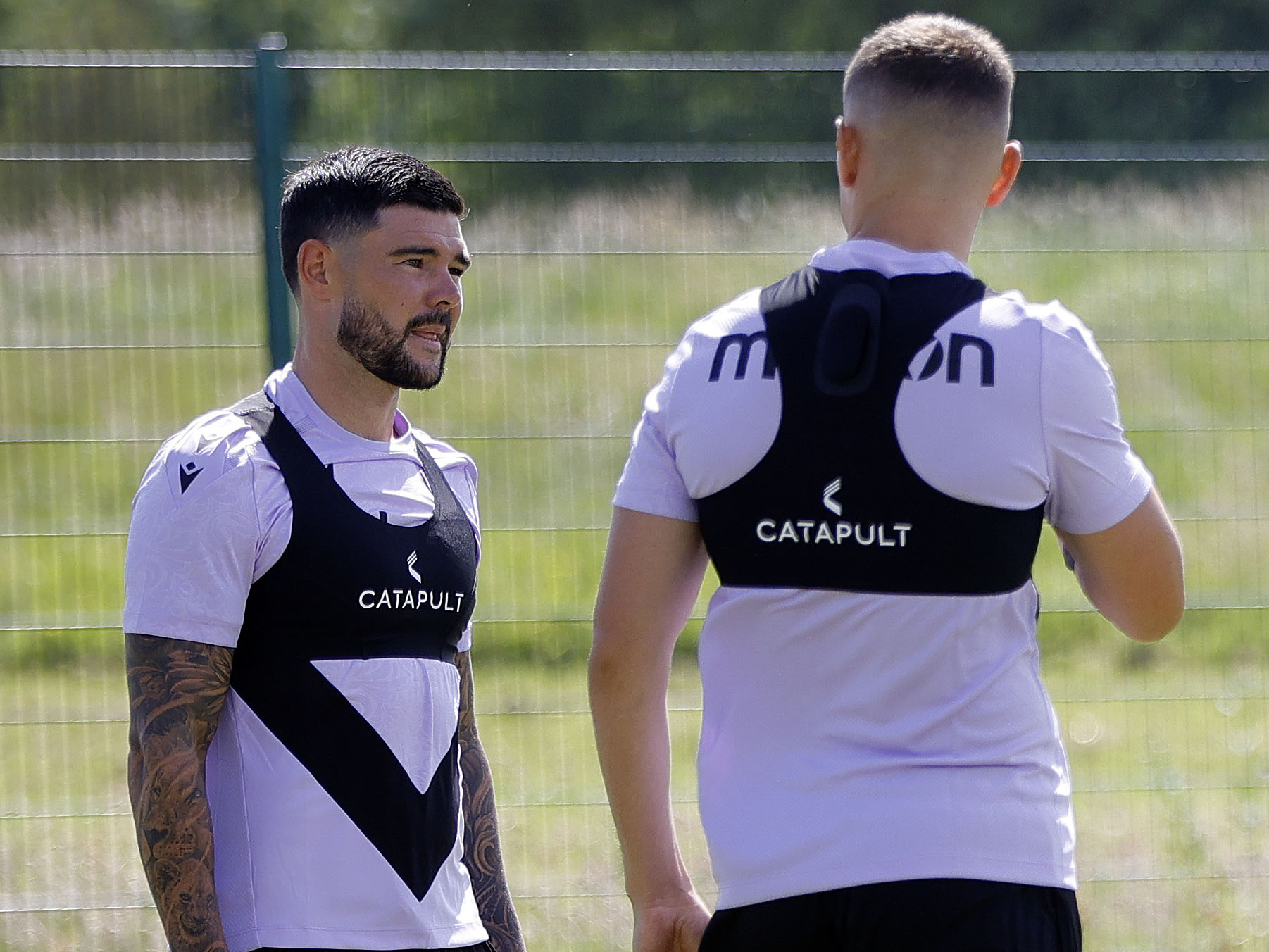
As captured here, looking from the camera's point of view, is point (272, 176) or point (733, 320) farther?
point (272, 176)

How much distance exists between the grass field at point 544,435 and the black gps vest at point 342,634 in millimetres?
1999

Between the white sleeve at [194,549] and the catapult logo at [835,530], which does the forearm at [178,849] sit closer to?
the white sleeve at [194,549]

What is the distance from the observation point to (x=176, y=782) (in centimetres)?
222

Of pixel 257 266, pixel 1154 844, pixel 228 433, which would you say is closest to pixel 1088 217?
pixel 1154 844

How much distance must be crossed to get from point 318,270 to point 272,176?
175 centimetres

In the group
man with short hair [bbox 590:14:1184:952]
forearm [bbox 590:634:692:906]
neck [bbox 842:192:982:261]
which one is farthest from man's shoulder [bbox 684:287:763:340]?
forearm [bbox 590:634:692:906]

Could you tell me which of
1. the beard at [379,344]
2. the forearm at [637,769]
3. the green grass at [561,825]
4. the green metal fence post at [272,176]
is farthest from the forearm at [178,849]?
the green grass at [561,825]

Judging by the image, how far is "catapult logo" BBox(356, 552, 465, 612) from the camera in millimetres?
2359

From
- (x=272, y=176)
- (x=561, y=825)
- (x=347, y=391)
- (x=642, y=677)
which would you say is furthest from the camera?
(x=561, y=825)

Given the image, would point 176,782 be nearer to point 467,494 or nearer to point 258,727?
point 258,727

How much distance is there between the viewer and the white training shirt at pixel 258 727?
224 cm

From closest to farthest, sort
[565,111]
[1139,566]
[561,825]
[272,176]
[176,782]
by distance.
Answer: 1. [1139,566]
2. [176,782]
3. [272,176]
4. [565,111]
5. [561,825]

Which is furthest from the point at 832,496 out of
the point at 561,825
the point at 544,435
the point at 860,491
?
the point at 561,825

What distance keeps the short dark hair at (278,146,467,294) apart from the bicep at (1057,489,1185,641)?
3.96 ft
